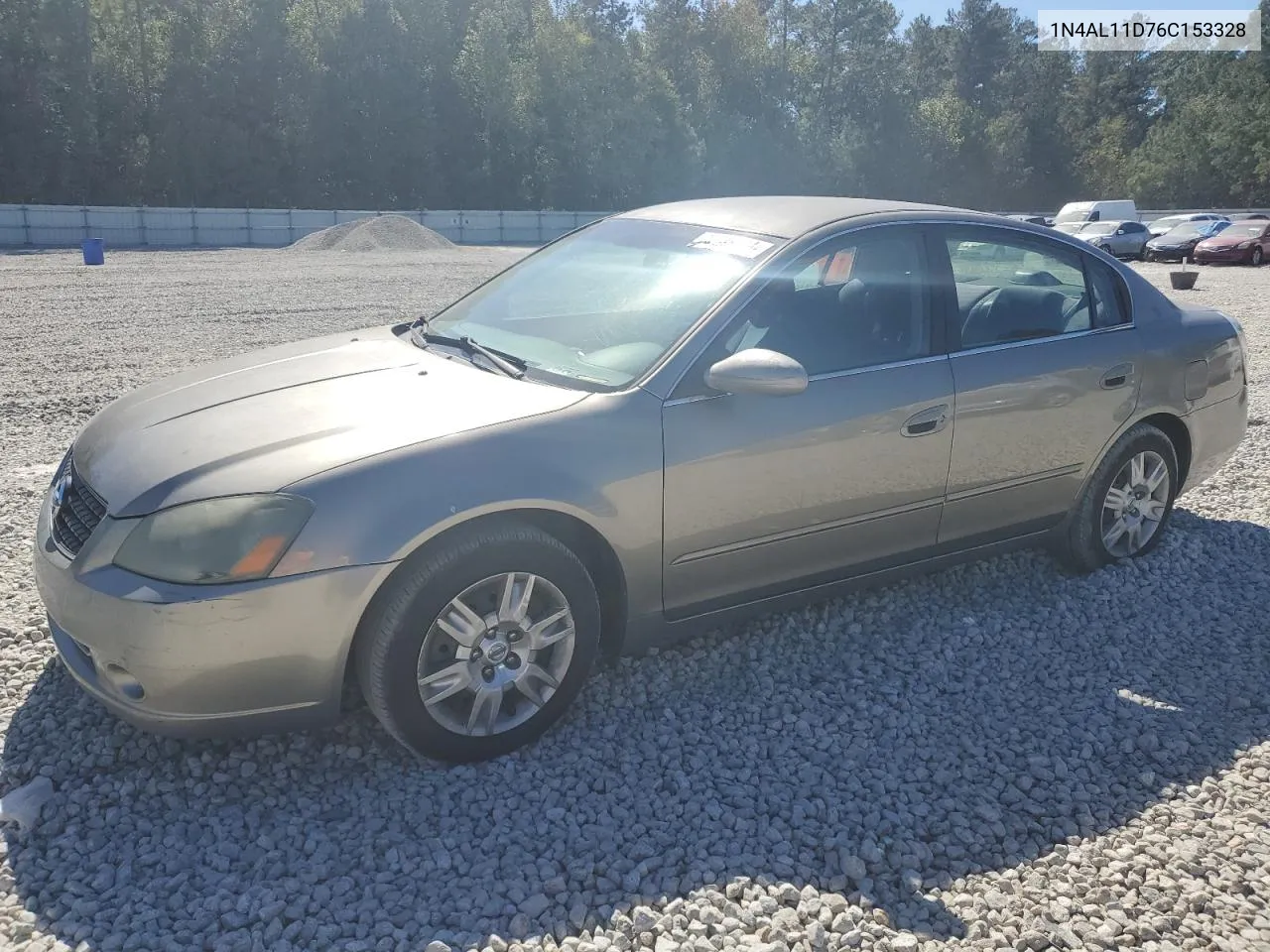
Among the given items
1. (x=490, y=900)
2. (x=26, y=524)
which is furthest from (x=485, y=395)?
(x=26, y=524)

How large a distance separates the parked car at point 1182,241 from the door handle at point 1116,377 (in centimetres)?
3081

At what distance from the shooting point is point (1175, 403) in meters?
5.10

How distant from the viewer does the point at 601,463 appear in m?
3.48

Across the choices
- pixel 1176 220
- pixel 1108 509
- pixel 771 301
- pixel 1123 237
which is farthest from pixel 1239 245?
pixel 771 301

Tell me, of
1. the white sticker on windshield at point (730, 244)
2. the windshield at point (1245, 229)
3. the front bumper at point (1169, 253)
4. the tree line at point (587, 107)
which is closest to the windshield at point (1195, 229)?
the front bumper at point (1169, 253)

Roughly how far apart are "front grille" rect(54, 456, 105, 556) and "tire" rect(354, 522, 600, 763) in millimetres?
901

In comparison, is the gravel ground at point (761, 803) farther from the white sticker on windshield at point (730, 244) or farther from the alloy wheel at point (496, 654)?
the white sticker on windshield at point (730, 244)

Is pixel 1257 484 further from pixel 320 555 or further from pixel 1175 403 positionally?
pixel 320 555

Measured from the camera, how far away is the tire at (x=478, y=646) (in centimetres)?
319

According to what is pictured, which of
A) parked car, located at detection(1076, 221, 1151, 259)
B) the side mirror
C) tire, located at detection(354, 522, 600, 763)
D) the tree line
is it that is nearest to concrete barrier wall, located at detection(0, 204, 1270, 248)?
the tree line

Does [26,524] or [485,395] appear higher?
[485,395]

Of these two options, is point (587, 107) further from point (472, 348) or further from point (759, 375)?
point (759, 375)

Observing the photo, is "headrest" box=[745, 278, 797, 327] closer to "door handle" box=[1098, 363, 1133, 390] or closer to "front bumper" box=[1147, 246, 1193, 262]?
"door handle" box=[1098, 363, 1133, 390]

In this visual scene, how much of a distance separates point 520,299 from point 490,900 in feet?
8.26
